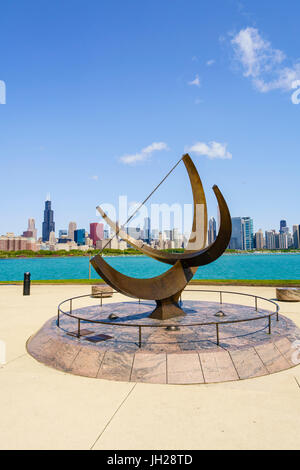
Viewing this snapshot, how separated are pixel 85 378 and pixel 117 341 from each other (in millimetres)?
1055

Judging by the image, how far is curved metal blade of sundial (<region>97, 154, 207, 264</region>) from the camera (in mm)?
7863

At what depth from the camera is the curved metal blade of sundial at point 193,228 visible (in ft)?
25.8

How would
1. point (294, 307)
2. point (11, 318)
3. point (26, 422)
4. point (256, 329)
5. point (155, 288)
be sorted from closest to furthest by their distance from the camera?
point (26, 422) → point (256, 329) → point (155, 288) → point (11, 318) → point (294, 307)

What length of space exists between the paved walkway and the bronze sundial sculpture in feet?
7.70

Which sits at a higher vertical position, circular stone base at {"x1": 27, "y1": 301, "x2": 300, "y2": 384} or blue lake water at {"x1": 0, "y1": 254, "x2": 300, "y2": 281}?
circular stone base at {"x1": 27, "y1": 301, "x2": 300, "y2": 384}

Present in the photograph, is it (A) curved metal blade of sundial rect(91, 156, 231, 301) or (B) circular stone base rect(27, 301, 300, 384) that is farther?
(A) curved metal blade of sundial rect(91, 156, 231, 301)

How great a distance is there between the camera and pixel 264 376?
478cm

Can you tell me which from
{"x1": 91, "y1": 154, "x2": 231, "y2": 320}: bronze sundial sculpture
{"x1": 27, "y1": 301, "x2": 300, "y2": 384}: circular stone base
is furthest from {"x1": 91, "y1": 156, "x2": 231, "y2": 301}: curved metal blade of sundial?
{"x1": 27, "y1": 301, "x2": 300, "y2": 384}: circular stone base

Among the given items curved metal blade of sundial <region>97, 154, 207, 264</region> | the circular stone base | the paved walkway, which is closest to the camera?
the paved walkway

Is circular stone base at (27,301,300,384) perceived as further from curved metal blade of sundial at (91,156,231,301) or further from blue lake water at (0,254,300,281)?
blue lake water at (0,254,300,281)
